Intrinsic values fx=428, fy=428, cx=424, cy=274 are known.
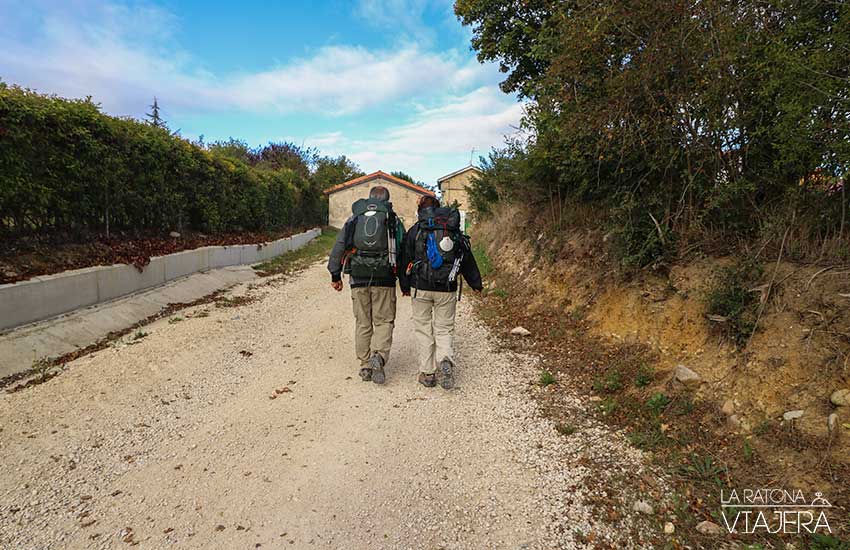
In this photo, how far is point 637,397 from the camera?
4027 mm

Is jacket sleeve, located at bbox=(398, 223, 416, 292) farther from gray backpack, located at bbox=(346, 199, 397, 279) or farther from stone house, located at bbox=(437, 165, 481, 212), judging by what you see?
stone house, located at bbox=(437, 165, 481, 212)

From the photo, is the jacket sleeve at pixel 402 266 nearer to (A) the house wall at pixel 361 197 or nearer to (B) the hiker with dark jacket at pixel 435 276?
(B) the hiker with dark jacket at pixel 435 276

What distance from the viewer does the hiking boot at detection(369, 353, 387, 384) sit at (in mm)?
4574

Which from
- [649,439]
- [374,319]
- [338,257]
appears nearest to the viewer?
[649,439]

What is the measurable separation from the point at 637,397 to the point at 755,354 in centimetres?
101

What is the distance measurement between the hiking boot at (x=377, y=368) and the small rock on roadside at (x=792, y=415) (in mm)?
3365

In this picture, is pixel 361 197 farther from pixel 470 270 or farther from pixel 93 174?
pixel 470 270

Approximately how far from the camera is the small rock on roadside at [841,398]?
9.20ft

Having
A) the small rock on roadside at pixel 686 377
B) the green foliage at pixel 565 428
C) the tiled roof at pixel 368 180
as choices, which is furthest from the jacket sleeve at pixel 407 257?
the tiled roof at pixel 368 180

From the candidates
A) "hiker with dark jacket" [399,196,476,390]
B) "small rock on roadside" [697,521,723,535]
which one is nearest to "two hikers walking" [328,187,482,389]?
"hiker with dark jacket" [399,196,476,390]

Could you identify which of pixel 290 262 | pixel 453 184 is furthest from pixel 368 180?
pixel 290 262

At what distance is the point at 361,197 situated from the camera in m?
40.8

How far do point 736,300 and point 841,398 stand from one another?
121 centimetres

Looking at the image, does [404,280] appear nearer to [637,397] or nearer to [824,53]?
[637,397]
